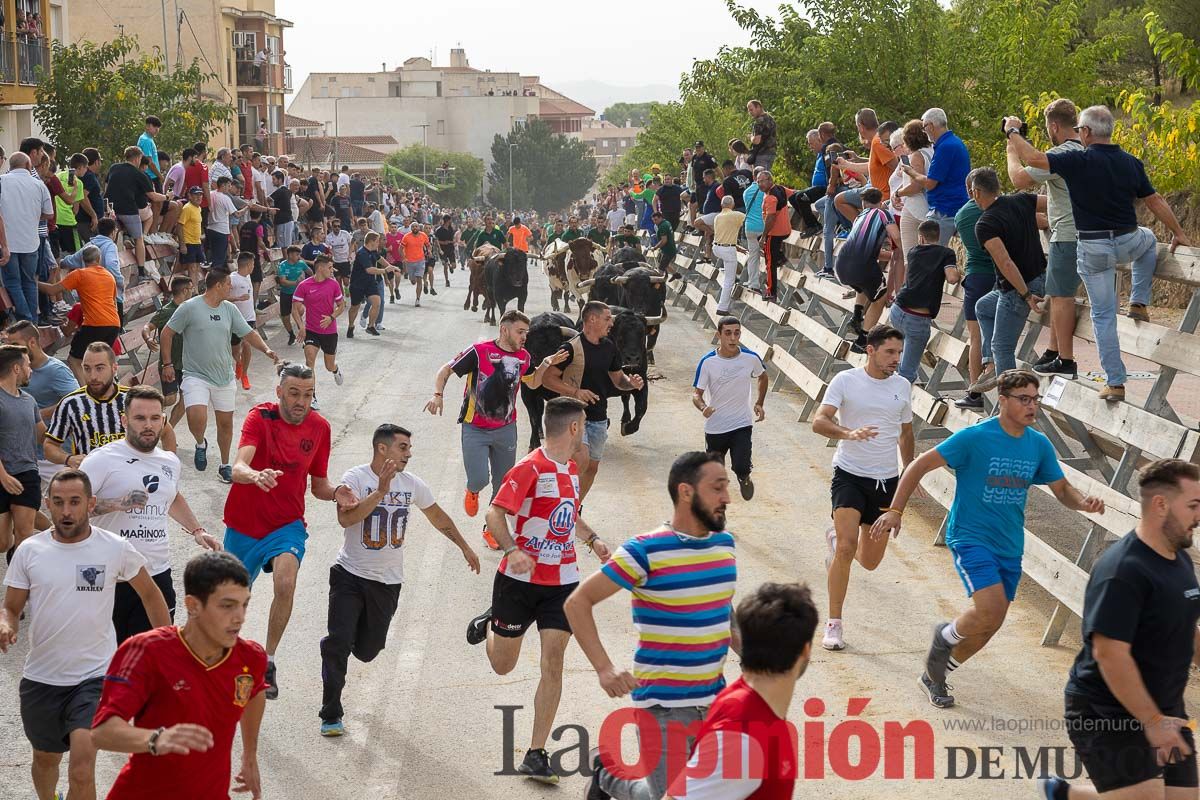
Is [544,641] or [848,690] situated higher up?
[544,641]

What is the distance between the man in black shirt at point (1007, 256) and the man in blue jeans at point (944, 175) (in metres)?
2.18

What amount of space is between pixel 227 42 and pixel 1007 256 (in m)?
63.0

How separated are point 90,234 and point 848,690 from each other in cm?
1454

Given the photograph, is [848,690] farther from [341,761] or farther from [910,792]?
[341,761]

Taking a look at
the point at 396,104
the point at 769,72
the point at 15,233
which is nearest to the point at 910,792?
the point at 15,233

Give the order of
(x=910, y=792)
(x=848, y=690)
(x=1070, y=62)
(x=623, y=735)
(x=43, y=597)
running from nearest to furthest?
(x=43, y=597) < (x=910, y=792) < (x=623, y=735) < (x=848, y=690) < (x=1070, y=62)

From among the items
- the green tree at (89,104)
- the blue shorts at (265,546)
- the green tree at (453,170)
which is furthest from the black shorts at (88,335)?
the green tree at (453,170)

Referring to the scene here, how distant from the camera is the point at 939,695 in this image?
8.37m

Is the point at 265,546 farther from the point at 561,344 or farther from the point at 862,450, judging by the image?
the point at 561,344

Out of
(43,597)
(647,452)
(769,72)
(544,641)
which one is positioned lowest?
(647,452)

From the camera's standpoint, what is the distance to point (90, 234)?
19516 mm

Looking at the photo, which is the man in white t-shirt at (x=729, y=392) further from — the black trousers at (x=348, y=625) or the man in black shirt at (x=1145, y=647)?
the man in black shirt at (x=1145, y=647)

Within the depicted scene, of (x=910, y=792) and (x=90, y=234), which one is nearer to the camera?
(x=910, y=792)

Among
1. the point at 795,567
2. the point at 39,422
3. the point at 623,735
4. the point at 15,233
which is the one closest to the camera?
the point at 623,735
